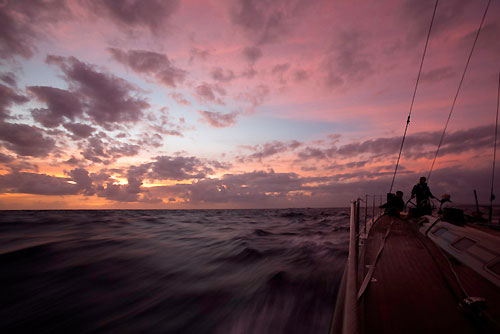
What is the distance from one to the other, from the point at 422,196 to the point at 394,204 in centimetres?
237

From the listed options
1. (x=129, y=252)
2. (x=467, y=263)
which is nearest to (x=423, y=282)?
(x=467, y=263)

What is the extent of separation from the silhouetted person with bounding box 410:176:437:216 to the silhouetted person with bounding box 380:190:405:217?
2.01 m

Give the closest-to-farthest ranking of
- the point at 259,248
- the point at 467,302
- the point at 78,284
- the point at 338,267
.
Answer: the point at 467,302 < the point at 78,284 < the point at 338,267 < the point at 259,248

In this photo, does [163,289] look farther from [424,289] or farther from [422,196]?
[422,196]

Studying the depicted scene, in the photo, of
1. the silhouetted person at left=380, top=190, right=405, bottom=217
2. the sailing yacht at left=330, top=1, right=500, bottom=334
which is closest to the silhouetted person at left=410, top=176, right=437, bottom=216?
the silhouetted person at left=380, top=190, right=405, bottom=217

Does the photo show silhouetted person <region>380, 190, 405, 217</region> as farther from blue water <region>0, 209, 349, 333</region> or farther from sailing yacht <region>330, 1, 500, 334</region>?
sailing yacht <region>330, 1, 500, 334</region>

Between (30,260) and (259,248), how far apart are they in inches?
320

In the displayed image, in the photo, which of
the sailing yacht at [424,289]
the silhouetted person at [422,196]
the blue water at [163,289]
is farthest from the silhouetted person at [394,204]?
the sailing yacht at [424,289]

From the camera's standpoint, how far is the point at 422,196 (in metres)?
10.1

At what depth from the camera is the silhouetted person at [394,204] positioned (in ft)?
40.2

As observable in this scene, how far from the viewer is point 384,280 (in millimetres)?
3252

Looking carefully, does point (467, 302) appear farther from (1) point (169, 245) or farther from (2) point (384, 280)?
(1) point (169, 245)

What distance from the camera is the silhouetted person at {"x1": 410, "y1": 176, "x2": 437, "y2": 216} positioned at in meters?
9.81

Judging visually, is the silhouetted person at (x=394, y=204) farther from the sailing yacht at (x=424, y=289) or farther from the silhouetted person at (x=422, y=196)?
the sailing yacht at (x=424, y=289)
